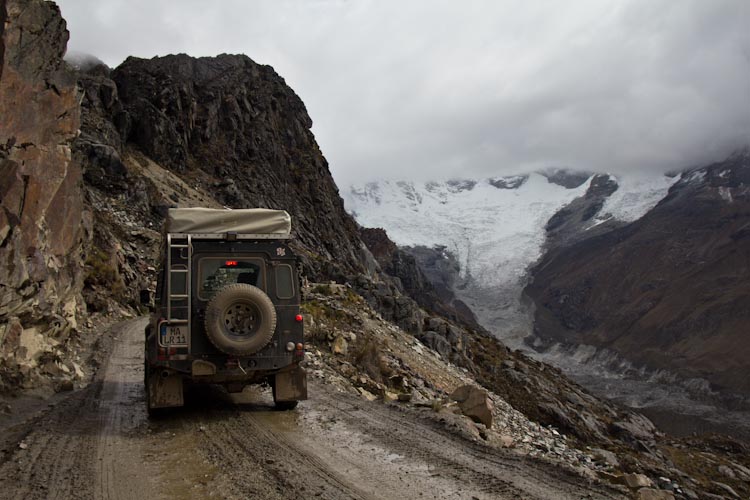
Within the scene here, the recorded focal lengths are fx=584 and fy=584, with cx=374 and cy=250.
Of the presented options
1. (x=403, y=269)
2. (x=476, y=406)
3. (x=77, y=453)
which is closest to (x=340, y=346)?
(x=476, y=406)

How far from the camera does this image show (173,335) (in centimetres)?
898

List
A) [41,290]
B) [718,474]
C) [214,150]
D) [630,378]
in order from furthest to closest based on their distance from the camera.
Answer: [630,378], [214,150], [718,474], [41,290]

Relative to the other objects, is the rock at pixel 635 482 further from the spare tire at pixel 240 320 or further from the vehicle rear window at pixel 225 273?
the vehicle rear window at pixel 225 273

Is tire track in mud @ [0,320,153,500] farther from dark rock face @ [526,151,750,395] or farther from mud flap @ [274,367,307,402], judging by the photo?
dark rock face @ [526,151,750,395]

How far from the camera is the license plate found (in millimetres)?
8953

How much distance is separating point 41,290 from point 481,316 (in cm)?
16826

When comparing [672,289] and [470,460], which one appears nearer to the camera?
[470,460]

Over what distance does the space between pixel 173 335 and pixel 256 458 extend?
2.52 m

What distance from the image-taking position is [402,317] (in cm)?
3722

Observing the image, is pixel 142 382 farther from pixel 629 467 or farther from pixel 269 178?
pixel 269 178

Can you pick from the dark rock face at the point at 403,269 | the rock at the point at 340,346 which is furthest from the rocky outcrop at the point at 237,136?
the rock at the point at 340,346

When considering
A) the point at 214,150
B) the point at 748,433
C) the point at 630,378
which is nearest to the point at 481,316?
the point at 630,378

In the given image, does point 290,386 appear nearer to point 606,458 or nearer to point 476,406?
point 476,406

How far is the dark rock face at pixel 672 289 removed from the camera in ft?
358
